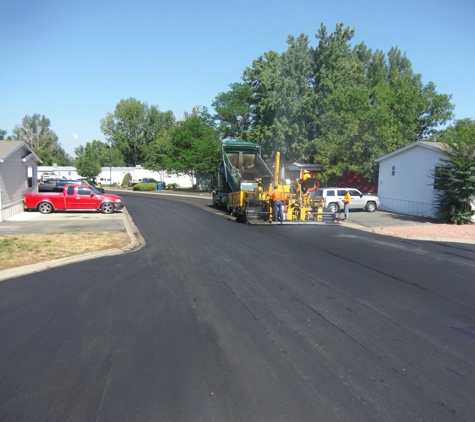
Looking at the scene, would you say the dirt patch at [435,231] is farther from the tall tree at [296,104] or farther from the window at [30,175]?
the tall tree at [296,104]

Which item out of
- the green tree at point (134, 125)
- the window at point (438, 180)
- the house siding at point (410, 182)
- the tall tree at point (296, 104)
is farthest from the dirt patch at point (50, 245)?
the green tree at point (134, 125)

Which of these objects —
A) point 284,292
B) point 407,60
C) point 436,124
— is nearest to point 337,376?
point 284,292

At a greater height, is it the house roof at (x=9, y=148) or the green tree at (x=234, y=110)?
the green tree at (x=234, y=110)

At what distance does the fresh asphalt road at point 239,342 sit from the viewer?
13.6 ft

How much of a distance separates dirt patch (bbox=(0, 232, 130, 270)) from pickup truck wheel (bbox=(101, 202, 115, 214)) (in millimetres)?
8939

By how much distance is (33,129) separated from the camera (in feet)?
344

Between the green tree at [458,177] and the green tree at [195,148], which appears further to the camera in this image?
the green tree at [195,148]

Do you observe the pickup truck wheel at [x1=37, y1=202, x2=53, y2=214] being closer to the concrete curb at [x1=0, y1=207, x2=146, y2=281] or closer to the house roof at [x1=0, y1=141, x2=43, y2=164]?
the house roof at [x1=0, y1=141, x2=43, y2=164]

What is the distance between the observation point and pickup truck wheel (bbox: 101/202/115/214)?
973 inches

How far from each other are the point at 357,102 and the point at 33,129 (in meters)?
90.5

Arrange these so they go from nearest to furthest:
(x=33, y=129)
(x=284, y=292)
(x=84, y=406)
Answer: (x=84, y=406) < (x=284, y=292) < (x=33, y=129)

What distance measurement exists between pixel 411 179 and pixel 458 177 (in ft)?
20.1

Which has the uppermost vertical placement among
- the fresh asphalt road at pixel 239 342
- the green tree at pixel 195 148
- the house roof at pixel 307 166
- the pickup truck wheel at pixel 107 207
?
the green tree at pixel 195 148

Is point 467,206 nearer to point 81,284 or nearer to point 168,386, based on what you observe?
point 81,284
